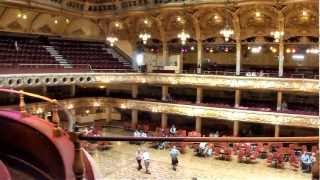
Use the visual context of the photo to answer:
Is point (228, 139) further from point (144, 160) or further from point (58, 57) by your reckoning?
point (58, 57)

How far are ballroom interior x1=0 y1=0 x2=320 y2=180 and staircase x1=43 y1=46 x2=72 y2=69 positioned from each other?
0.13 m

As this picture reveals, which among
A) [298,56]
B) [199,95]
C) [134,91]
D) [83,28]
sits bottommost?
[199,95]

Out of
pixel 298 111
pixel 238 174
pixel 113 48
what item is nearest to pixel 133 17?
pixel 113 48

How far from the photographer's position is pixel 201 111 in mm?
25156

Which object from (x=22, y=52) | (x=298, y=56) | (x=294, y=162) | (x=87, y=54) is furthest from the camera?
(x=87, y=54)

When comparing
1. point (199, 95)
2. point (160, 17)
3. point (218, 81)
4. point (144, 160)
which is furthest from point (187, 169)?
point (160, 17)

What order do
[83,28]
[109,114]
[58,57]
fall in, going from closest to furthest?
[58,57] < [109,114] < [83,28]

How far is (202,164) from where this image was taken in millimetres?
19734

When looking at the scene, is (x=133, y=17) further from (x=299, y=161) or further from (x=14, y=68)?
(x=299, y=161)

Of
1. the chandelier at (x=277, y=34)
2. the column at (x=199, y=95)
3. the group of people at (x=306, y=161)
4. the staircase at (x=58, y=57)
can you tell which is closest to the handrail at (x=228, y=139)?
the group of people at (x=306, y=161)

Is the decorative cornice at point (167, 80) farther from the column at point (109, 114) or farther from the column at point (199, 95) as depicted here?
the column at point (109, 114)

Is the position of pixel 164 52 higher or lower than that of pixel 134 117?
higher

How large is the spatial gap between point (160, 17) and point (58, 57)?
7.43 m

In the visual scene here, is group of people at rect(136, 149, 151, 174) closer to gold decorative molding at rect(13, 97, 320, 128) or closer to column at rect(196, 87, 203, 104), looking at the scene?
gold decorative molding at rect(13, 97, 320, 128)
